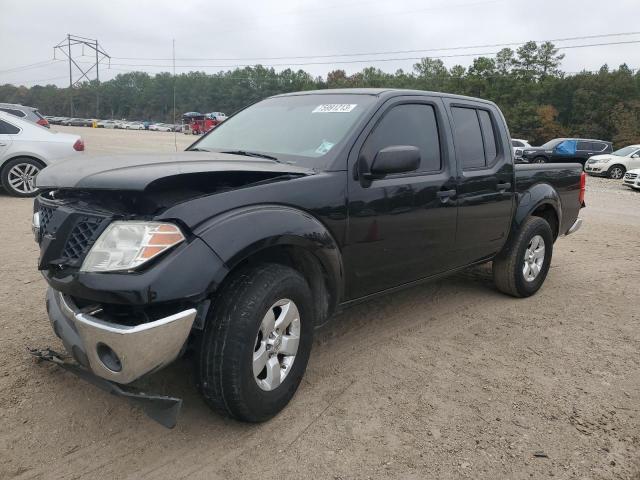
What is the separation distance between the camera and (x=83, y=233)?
2438mm

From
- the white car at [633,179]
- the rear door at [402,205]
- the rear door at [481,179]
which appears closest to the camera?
the rear door at [402,205]

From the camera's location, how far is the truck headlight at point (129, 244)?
89.7 inches

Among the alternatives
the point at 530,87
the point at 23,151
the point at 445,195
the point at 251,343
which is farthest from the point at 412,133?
the point at 530,87

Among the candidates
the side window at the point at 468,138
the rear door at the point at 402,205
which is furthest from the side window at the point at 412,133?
the side window at the point at 468,138

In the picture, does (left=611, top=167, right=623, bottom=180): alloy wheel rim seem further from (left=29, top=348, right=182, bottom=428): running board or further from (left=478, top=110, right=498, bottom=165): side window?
(left=29, top=348, right=182, bottom=428): running board

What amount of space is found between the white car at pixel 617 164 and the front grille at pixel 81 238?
24.3 metres

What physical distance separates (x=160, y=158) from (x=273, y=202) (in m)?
0.74

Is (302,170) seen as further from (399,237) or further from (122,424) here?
(122,424)

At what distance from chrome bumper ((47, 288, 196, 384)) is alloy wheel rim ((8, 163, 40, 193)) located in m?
8.27

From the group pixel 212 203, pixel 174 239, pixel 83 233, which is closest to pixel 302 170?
pixel 212 203

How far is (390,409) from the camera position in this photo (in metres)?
3.02

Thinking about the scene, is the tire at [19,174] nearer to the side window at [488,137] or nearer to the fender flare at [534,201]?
the side window at [488,137]

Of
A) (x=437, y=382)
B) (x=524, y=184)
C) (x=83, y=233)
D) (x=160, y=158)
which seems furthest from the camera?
(x=524, y=184)

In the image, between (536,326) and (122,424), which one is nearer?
(122,424)
